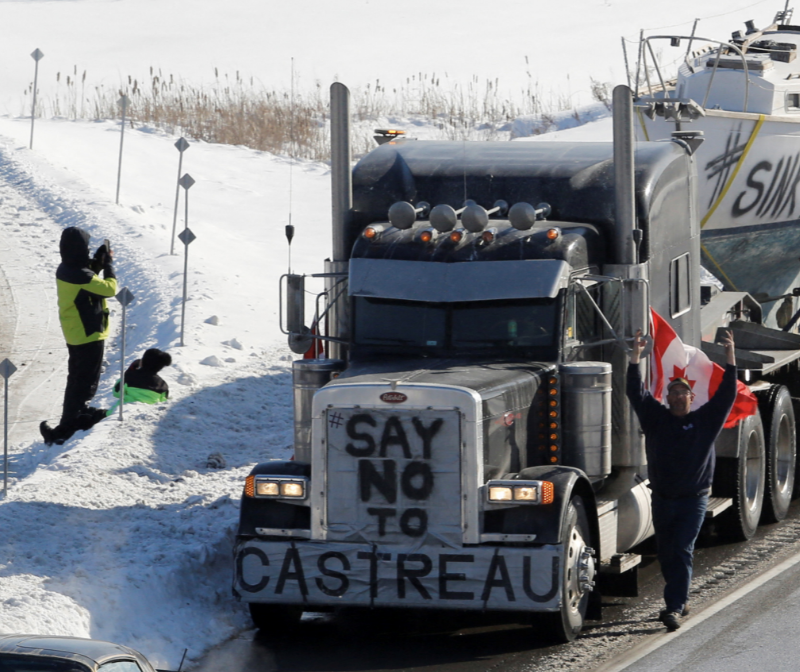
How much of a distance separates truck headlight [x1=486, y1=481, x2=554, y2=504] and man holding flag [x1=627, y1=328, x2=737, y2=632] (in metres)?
1.15

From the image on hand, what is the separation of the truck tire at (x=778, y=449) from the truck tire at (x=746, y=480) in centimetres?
14

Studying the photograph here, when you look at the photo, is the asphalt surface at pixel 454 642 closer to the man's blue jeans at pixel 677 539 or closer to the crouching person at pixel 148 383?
the man's blue jeans at pixel 677 539

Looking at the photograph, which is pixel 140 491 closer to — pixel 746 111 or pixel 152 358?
pixel 152 358

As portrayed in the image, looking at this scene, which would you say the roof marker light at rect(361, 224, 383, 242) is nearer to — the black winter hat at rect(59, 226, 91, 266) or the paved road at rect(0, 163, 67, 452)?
the black winter hat at rect(59, 226, 91, 266)

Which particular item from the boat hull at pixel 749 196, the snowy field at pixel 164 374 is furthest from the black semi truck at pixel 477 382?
the boat hull at pixel 749 196

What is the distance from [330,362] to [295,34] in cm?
5477

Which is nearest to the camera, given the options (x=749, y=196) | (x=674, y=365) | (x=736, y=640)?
(x=736, y=640)

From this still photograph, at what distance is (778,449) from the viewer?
12398mm

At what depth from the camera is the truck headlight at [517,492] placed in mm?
7879

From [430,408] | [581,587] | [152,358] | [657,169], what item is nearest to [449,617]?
[581,587]

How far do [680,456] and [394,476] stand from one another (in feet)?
6.40

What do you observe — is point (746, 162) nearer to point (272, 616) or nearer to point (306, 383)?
point (306, 383)

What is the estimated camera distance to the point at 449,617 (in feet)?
29.2

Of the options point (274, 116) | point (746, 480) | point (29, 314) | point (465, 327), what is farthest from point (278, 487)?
point (274, 116)
